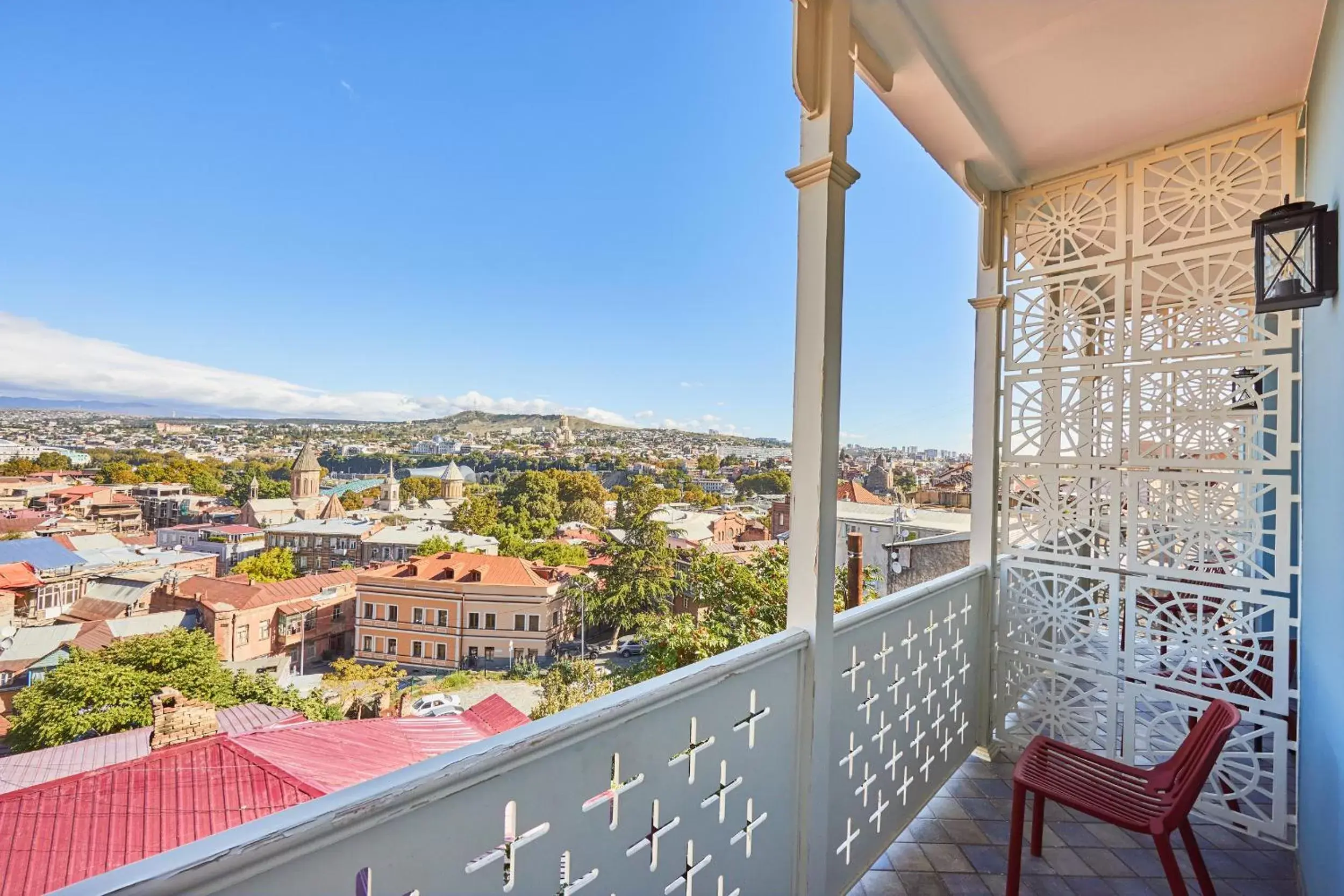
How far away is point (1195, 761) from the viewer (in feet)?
5.53

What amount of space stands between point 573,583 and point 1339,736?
1.97m

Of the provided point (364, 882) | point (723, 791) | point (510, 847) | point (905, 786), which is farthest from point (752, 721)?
point (905, 786)

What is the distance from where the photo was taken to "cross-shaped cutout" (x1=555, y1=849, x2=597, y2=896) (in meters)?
1.01

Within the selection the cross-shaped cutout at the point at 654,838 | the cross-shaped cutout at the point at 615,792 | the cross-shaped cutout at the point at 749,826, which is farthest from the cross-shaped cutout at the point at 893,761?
the cross-shaped cutout at the point at 615,792

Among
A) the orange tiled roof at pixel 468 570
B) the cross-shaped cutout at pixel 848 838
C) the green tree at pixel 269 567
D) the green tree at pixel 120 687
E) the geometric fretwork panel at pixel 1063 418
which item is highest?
the geometric fretwork panel at pixel 1063 418

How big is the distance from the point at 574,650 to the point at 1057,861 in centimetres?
186

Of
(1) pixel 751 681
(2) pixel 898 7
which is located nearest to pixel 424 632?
(1) pixel 751 681

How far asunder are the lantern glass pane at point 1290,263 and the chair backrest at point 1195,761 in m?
1.20

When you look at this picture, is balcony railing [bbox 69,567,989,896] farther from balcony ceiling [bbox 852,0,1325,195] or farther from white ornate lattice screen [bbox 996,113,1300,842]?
balcony ceiling [bbox 852,0,1325,195]

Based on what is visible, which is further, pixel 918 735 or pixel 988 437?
pixel 988 437

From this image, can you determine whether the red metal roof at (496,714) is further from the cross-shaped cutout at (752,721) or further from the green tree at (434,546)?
the cross-shaped cutout at (752,721)

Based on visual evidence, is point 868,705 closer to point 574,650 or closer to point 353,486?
point 574,650

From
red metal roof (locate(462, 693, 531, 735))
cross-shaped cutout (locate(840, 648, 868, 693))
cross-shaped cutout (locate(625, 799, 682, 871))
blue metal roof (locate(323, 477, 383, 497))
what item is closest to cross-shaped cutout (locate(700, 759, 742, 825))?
cross-shaped cutout (locate(625, 799, 682, 871))

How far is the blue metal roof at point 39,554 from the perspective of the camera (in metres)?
0.83
